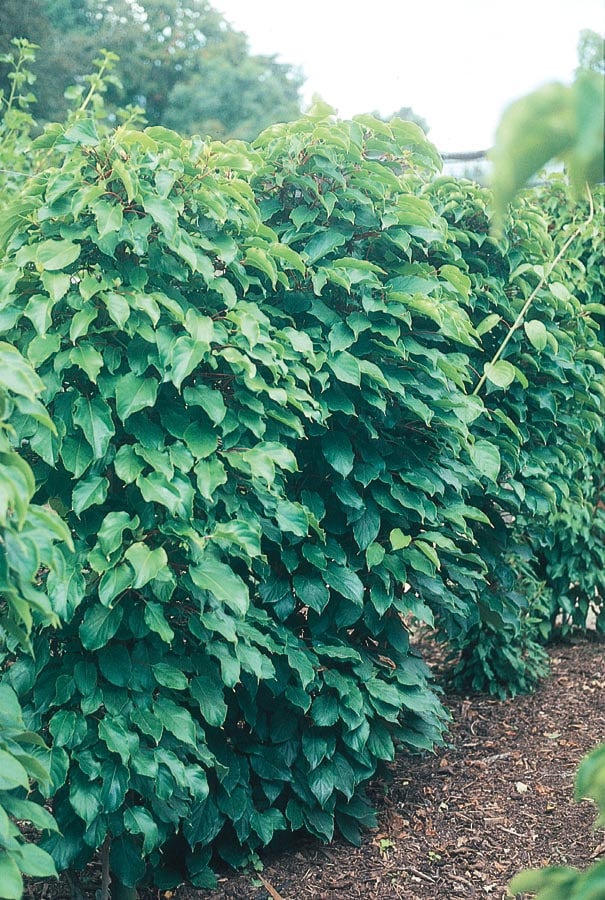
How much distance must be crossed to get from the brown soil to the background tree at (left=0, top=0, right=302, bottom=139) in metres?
21.0

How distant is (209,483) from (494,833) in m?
1.76

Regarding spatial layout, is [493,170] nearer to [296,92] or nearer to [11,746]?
[11,746]

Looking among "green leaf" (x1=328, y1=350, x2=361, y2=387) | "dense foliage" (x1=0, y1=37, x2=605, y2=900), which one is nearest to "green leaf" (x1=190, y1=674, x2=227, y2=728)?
"dense foliage" (x1=0, y1=37, x2=605, y2=900)

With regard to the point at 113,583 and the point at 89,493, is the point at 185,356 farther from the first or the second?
the point at 113,583

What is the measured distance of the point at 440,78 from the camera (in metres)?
5.54

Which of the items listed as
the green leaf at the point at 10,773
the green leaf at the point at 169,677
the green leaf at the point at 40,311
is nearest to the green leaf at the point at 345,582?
the green leaf at the point at 169,677

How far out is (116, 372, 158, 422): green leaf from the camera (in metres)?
2.17

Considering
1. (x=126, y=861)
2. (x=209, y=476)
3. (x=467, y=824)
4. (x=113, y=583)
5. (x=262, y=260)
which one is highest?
Result: (x=262, y=260)

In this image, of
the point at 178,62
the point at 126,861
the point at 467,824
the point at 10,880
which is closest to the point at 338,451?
the point at 126,861

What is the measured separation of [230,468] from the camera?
7.83ft

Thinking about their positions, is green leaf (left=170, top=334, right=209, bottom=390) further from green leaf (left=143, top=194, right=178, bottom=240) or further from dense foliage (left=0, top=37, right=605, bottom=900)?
green leaf (left=143, top=194, right=178, bottom=240)

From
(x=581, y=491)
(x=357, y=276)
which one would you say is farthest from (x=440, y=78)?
(x=357, y=276)

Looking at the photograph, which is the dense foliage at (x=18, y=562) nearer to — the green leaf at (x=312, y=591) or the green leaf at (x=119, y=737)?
the green leaf at (x=119, y=737)

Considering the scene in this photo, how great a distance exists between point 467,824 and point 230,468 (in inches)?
65.6
